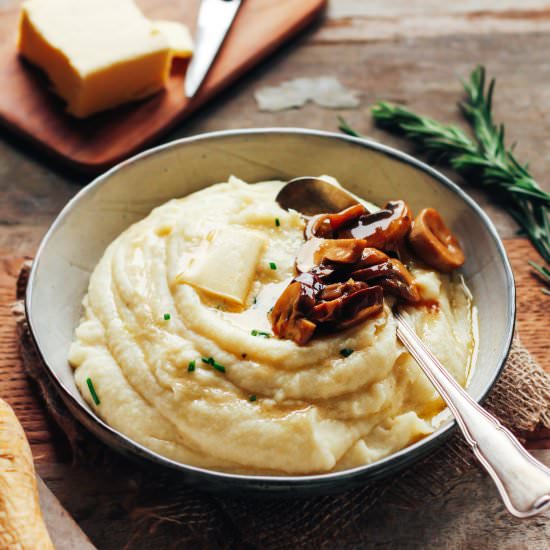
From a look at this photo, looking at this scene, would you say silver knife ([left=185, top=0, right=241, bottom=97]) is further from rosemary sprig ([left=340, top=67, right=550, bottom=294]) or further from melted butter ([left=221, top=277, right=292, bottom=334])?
melted butter ([left=221, top=277, right=292, bottom=334])

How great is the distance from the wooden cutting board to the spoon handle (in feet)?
10.0

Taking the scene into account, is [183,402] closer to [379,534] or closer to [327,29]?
[379,534]

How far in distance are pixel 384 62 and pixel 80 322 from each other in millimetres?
3748

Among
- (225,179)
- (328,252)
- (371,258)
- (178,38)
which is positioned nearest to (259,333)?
(328,252)

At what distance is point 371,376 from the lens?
3566mm

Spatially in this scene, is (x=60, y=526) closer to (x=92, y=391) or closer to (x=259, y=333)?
(x=92, y=391)

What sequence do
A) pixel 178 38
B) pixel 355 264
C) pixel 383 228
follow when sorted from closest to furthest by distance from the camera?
1. pixel 355 264
2. pixel 383 228
3. pixel 178 38

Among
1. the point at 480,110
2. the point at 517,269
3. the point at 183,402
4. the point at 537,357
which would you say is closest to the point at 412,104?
the point at 480,110

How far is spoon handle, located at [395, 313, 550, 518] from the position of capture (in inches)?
114

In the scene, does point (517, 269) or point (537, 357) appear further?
point (517, 269)

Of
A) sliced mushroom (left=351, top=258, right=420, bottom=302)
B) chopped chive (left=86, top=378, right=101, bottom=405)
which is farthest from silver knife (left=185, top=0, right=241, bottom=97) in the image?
chopped chive (left=86, top=378, right=101, bottom=405)

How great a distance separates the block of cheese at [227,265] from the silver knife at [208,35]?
7.50 feet

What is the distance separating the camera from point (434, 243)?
165 inches

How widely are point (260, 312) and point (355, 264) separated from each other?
54 centimetres
